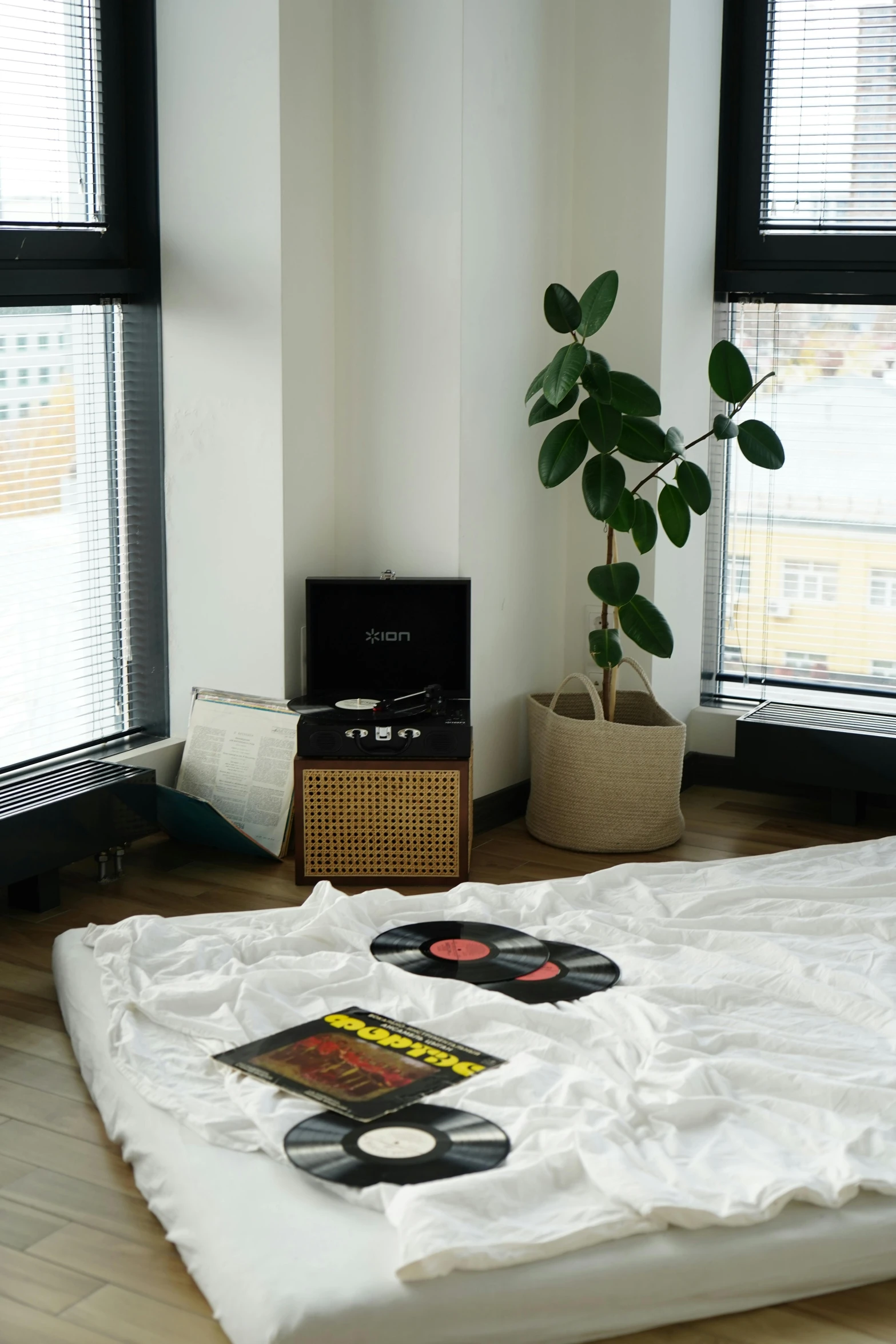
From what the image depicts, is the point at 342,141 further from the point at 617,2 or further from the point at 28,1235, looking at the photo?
the point at 28,1235

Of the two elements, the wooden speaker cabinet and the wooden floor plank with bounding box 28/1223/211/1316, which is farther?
the wooden speaker cabinet

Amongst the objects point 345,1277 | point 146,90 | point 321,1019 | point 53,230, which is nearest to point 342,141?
point 146,90

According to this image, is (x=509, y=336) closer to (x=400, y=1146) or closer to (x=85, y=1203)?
(x=400, y=1146)

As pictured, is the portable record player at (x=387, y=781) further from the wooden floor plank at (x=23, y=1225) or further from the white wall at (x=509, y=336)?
the wooden floor plank at (x=23, y=1225)

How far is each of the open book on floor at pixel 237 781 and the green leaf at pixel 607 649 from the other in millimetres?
802

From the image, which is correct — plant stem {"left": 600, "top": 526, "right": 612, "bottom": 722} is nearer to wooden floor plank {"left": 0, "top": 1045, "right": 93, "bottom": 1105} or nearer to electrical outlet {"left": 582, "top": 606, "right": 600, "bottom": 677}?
electrical outlet {"left": 582, "top": 606, "right": 600, "bottom": 677}

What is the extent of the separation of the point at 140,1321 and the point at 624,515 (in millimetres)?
2362

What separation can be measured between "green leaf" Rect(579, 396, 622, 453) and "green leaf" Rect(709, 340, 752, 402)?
344 millimetres

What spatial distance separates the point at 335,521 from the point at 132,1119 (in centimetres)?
199

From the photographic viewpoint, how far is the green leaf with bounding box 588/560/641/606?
3715 millimetres

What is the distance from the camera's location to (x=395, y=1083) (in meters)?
2.36

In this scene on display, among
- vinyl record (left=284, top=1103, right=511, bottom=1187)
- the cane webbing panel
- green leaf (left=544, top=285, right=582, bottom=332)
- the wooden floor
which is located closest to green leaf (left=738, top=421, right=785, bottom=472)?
green leaf (left=544, top=285, right=582, bottom=332)

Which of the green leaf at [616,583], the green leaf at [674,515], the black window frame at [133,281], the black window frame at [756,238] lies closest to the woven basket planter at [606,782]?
the green leaf at [616,583]

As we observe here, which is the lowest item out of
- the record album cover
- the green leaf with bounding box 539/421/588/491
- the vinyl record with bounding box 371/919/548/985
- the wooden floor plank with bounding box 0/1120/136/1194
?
the wooden floor plank with bounding box 0/1120/136/1194
